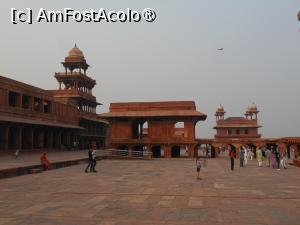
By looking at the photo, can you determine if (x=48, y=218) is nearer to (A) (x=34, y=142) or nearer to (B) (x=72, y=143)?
(A) (x=34, y=142)

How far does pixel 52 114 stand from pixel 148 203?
33.4 meters

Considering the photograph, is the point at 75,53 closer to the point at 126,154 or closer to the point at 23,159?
the point at 126,154

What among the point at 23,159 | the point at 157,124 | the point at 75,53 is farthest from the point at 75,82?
the point at 23,159

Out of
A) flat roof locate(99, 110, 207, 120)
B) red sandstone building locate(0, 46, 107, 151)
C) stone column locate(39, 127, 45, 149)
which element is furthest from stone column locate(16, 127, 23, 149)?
flat roof locate(99, 110, 207, 120)

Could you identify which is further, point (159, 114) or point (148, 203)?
point (159, 114)

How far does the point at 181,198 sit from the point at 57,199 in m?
3.73

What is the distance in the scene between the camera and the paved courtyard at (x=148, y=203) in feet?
25.6

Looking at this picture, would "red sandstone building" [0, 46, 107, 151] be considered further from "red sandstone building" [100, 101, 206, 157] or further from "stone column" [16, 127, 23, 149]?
"red sandstone building" [100, 101, 206, 157]

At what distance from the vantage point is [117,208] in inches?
355

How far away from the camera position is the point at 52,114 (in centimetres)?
4103

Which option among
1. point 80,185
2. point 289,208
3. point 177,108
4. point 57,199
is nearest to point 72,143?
point 177,108

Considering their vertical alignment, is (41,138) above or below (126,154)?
above

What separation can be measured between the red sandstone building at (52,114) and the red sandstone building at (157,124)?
20.6ft

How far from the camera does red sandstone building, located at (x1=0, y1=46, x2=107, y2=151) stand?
31195 mm
